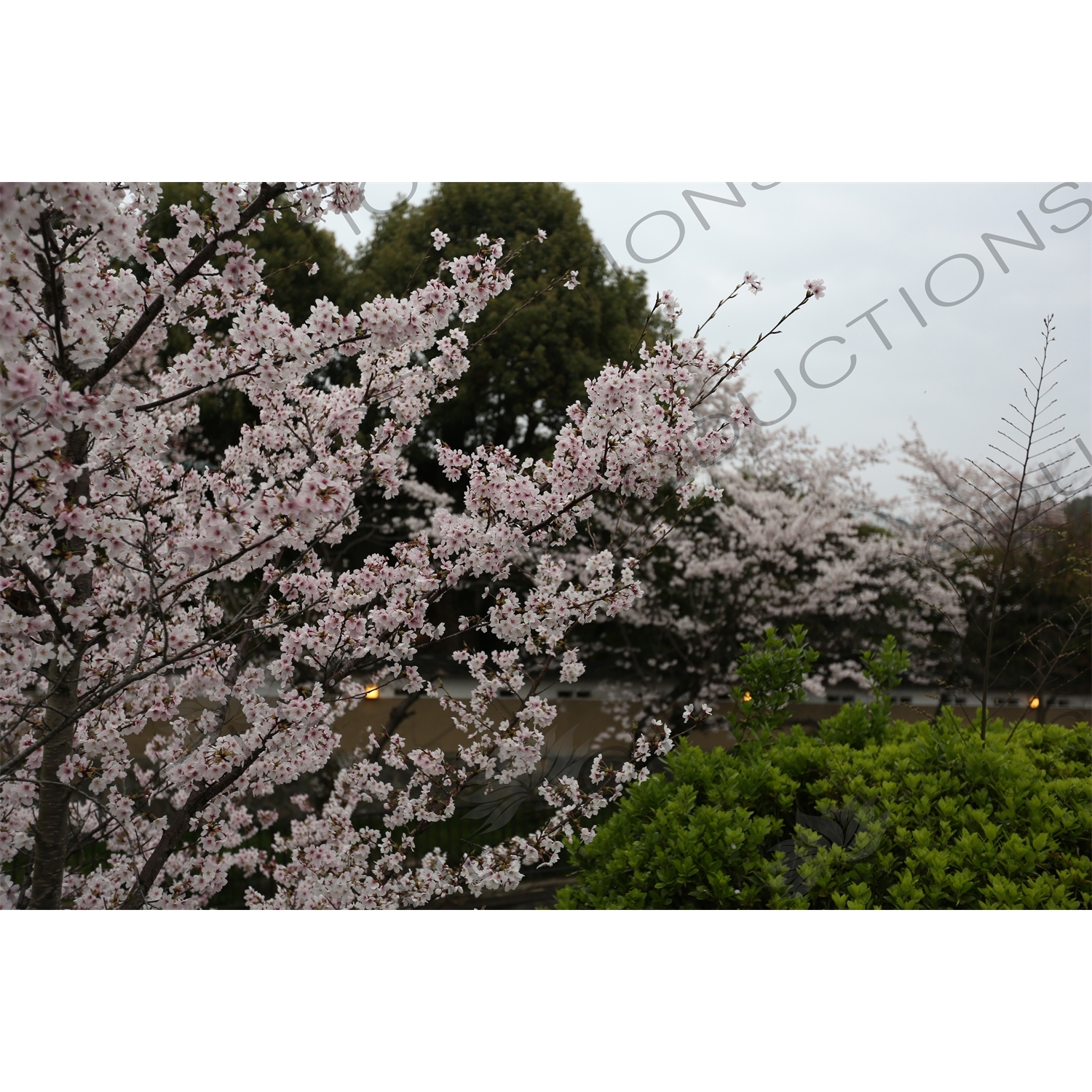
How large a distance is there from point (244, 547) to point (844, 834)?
1670mm

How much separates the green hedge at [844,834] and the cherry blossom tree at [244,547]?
1.35 ft

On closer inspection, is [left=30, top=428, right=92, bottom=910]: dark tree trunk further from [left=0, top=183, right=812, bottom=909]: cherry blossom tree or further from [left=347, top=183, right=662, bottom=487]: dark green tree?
[left=347, top=183, right=662, bottom=487]: dark green tree

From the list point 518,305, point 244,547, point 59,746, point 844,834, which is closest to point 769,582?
point 518,305

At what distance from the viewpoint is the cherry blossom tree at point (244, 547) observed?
5.72ft

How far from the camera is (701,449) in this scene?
235 cm

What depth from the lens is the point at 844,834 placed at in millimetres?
2023

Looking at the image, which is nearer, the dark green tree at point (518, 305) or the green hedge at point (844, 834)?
the green hedge at point (844, 834)

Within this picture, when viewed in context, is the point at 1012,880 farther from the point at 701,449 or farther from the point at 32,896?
the point at 32,896

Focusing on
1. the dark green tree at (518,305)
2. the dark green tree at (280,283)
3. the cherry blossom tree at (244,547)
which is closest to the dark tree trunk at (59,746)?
the cherry blossom tree at (244,547)

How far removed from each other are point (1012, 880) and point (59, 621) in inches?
93.3

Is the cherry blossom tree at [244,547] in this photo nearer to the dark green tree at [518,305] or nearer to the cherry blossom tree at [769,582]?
the dark green tree at [518,305]

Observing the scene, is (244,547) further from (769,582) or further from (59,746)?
(769,582)

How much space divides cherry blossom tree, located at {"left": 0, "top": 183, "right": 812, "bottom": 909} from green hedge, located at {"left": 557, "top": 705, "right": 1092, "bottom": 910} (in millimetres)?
412

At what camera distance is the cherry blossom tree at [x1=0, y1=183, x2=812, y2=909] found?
68.6 inches
